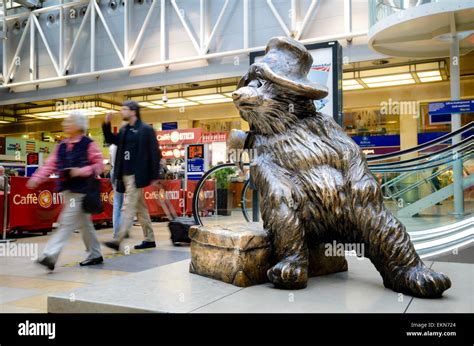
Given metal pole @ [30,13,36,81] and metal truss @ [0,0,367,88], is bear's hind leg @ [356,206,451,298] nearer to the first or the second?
metal truss @ [0,0,367,88]

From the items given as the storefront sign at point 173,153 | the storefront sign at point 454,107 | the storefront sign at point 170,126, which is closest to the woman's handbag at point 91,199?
the storefront sign at point 454,107

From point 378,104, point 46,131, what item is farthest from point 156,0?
point 46,131

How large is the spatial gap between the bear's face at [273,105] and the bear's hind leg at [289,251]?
1.68 feet

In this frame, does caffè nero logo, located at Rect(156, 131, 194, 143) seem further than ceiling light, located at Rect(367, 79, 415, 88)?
No

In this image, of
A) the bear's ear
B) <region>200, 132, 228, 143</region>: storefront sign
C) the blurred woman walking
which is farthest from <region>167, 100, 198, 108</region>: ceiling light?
the bear's ear

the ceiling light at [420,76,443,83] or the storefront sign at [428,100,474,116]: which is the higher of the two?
the ceiling light at [420,76,443,83]

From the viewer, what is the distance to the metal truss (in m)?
13.0

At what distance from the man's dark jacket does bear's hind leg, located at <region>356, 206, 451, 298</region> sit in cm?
347

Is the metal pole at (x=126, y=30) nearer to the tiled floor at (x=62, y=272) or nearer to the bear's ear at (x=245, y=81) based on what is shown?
the tiled floor at (x=62, y=272)

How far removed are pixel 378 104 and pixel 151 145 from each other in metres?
12.6

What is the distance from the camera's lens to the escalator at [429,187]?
4.48 m

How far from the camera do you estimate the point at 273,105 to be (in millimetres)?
2605

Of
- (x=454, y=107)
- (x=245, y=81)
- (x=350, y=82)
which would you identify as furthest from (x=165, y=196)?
(x=245, y=81)
